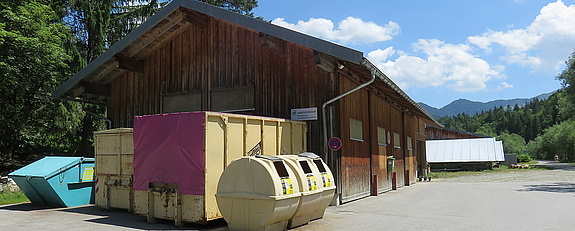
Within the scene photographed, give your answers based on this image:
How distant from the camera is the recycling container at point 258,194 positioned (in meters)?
8.10

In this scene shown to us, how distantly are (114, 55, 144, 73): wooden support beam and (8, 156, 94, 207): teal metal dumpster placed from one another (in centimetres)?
371

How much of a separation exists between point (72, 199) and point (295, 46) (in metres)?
7.84

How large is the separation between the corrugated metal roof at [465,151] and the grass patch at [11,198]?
35649mm

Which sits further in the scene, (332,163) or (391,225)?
(332,163)

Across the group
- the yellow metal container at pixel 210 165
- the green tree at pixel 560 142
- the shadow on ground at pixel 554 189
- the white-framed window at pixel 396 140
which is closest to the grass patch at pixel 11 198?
the yellow metal container at pixel 210 165

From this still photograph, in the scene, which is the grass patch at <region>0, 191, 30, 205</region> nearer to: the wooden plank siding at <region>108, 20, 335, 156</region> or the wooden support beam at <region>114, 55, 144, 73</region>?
the wooden plank siding at <region>108, 20, 335, 156</region>

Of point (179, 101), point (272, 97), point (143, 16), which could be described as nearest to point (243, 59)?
point (272, 97)

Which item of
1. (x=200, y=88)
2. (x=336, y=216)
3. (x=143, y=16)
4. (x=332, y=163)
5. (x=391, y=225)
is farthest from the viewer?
(x=143, y=16)

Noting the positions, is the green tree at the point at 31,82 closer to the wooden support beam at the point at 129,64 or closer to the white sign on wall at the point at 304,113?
the wooden support beam at the point at 129,64

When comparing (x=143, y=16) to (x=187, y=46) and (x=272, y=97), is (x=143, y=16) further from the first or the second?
(x=272, y=97)

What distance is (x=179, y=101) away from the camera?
15.1 meters

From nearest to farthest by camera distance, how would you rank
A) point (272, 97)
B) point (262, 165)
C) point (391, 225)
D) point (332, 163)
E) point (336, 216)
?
point (262, 165) → point (391, 225) → point (336, 216) → point (332, 163) → point (272, 97)

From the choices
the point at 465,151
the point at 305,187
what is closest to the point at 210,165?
the point at 305,187

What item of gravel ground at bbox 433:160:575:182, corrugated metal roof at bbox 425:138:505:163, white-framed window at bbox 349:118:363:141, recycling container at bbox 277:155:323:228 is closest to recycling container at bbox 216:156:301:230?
recycling container at bbox 277:155:323:228
